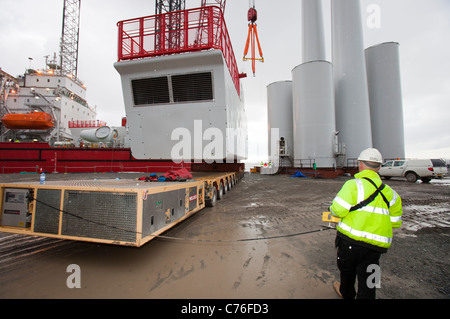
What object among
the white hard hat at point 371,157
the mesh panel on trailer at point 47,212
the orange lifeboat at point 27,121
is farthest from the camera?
the orange lifeboat at point 27,121

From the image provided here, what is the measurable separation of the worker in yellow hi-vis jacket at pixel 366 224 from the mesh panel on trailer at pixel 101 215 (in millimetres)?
2372

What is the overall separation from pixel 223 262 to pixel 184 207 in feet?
4.67

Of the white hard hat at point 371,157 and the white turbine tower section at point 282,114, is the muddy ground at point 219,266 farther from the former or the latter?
the white turbine tower section at point 282,114

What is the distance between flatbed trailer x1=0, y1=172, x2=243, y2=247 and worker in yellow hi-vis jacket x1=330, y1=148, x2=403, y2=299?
2232mm

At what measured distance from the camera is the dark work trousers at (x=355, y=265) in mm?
1766

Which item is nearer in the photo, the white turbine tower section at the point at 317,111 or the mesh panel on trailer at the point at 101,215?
the mesh panel on trailer at the point at 101,215

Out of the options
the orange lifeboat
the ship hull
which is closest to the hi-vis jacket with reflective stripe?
the ship hull

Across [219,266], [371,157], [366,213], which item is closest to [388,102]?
[371,157]

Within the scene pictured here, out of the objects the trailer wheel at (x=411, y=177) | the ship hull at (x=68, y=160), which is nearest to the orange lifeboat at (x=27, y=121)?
the ship hull at (x=68, y=160)

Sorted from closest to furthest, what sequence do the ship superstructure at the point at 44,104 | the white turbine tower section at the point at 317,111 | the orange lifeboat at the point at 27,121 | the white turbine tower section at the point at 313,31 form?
the white turbine tower section at the point at 317,111, the orange lifeboat at the point at 27,121, the white turbine tower section at the point at 313,31, the ship superstructure at the point at 44,104

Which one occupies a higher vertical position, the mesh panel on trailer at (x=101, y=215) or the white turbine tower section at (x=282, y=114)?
the white turbine tower section at (x=282, y=114)

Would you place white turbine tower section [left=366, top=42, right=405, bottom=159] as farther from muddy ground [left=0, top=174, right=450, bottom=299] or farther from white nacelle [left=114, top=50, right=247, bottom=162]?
white nacelle [left=114, top=50, right=247, bottom=162]

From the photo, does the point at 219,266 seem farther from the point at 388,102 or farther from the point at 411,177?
the point at 388,102

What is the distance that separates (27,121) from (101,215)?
2258 cm
